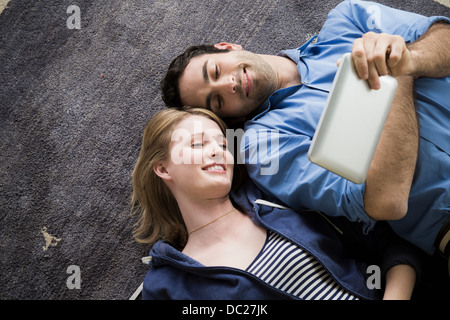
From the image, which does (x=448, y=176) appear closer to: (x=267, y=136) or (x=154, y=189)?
(x=267, y=136)

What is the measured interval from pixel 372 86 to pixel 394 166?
0.19m

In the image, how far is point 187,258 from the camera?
106 cm

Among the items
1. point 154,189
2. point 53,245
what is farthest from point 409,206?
point 53,245

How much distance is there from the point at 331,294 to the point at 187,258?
36cm

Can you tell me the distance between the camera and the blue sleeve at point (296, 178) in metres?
1.00

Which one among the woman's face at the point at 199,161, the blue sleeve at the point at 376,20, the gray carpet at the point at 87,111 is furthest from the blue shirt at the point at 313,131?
the gray carpet at the point at 87,111

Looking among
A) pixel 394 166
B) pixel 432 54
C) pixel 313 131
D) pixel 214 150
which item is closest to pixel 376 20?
pixel 432 54

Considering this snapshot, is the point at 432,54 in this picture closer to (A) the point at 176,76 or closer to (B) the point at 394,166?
(B) the point at 394,166

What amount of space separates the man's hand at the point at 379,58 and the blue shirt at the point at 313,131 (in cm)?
14

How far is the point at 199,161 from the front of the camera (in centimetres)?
107

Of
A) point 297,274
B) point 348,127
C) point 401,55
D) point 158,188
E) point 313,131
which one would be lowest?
point 297,274

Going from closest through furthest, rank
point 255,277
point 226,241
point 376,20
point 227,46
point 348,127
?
point 348,127 → point 255,277 → point 226,241 → point 376,20 → point 227,46

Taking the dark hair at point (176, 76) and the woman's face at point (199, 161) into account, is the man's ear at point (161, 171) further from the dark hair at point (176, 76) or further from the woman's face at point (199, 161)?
the dark hair at point (176, 76)

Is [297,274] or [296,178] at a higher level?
[296,178]
